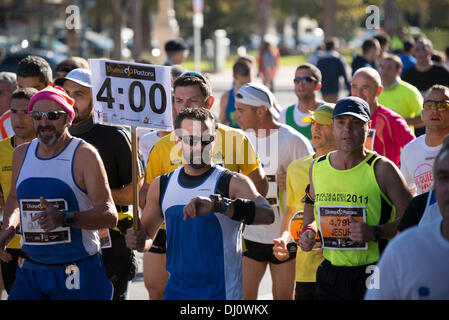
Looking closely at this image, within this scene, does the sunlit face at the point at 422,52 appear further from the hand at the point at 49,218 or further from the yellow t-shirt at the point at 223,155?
the hand at the point at 49,218

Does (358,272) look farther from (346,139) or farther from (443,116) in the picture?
(443,116)

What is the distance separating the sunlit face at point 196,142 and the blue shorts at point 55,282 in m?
1.03

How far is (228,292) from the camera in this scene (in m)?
4.99

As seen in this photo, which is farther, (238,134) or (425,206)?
(238,134)

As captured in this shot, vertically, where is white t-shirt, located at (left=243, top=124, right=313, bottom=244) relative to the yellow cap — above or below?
below

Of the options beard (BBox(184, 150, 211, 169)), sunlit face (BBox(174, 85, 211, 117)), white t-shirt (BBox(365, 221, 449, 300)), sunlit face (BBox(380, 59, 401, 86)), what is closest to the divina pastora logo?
sunlit face (BBox(174, 85, 211, 117))

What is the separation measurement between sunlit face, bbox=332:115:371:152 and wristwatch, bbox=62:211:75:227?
1689 mm

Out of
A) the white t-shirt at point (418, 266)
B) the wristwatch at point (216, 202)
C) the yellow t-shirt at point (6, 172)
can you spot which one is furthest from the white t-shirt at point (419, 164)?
the white t-shirt at point (418, 266)

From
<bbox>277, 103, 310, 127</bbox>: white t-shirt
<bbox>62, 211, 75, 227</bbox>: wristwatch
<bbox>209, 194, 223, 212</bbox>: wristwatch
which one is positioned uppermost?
<bbox>277, 103, 310, 127</bbox>: white t-shirt

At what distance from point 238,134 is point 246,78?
5.27m

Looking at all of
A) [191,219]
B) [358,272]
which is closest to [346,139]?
[358,272]

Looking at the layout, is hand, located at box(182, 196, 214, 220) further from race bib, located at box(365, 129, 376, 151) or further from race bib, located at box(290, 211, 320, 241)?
race bib, located at box(365, 129, 376, 151)

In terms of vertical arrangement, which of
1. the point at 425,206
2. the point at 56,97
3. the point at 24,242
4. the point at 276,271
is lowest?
the point at 276,271

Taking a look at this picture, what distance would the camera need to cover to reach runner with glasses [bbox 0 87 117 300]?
5.30 metres
